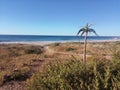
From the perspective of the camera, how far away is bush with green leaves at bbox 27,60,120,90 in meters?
6.06

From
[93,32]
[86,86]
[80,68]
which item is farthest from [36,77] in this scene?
[93,32]

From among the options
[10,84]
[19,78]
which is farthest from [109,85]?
[19,78]

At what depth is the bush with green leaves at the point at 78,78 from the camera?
6.06 metres

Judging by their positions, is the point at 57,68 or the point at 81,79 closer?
the point at 81,79

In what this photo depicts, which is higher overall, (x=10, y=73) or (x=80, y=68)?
(x=80, y=68)

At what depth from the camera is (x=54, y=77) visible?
6773mm

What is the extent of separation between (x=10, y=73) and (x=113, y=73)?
20.7 ft

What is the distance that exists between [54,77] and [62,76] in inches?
10.1

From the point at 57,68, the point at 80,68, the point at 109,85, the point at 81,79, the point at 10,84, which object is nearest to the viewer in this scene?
the point at 109,85

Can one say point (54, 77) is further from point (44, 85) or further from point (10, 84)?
point (10, 84)

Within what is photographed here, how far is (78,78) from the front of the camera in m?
6.66

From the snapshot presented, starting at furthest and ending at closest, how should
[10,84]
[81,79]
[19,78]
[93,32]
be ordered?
[93,32] < [19,78] < [10,84] < [81,79]

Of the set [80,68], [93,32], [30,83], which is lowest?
[30,83]

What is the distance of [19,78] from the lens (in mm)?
11141
